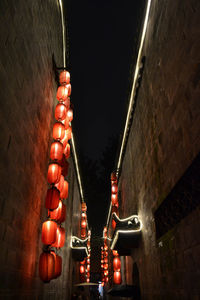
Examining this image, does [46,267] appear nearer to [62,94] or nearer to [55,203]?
[55,203]

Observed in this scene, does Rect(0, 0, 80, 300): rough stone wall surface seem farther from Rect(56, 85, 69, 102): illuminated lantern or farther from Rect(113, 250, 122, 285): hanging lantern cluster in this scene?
Rect(113, 250, 122, 285): hanging lantern cluster

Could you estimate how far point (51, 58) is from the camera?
29.3ft

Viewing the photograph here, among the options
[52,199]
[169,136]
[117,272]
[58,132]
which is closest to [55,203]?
[52,199]

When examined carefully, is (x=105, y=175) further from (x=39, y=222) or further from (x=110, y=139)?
(x=39, y=222)

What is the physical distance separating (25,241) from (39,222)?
50.3 inches

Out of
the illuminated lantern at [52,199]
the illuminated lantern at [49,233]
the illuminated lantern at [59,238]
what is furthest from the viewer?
the illuminated lantern at [59,238]

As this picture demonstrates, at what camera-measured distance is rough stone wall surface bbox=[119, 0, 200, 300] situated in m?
4.01

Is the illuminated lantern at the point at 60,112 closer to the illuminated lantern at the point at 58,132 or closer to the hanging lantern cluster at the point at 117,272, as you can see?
the illuminated lantern at the point at 58,132

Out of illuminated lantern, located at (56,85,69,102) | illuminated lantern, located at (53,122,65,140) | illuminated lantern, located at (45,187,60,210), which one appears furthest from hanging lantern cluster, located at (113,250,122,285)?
illuminated lantern, located at (56,85,69,102)

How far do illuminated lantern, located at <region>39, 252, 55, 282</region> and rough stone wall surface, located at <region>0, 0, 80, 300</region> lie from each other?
1.12 ft

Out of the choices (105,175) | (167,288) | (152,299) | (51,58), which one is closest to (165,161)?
(167,288)

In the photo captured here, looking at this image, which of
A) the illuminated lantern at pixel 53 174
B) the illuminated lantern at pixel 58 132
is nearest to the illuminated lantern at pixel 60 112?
the illuminated lantern at pixel 58 132

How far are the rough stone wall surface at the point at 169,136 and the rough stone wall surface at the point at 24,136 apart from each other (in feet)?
10.6

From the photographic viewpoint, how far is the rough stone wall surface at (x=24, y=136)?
489 cm
